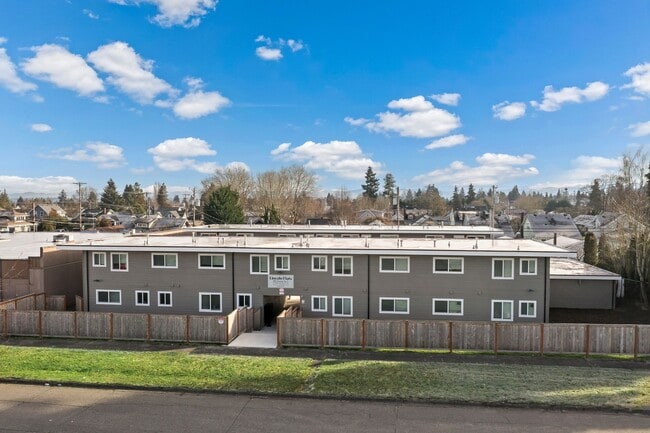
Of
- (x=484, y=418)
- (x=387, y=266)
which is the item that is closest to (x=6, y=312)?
(x=387, y=266)

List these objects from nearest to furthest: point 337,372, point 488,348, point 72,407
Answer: point 72,407, point 337,372, point 488,348

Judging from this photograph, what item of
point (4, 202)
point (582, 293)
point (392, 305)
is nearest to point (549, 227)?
point (582, 293)

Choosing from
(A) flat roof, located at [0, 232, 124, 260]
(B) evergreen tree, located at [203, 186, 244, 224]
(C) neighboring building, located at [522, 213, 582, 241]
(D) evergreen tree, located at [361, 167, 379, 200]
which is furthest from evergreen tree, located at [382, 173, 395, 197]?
(A) flat roof, located at [0, 232, 124, 260]

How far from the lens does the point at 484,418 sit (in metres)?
12.2

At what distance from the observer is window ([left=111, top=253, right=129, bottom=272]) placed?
26.0m

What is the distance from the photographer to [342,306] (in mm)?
24500

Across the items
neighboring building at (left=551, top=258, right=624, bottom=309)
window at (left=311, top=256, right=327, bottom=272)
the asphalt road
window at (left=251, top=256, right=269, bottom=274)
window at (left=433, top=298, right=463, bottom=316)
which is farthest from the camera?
neighboring building at (left=551, top=258, right=624, bottom=309)

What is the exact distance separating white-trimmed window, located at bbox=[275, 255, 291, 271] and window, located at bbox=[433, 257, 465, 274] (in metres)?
7.79

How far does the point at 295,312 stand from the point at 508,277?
435 inches

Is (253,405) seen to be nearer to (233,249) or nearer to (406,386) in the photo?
(406,386)

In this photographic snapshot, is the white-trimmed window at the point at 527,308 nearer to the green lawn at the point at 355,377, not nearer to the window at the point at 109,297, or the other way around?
the green lawn at the point at 355,377

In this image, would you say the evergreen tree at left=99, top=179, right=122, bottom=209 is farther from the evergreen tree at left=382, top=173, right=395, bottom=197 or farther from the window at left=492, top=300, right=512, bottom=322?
the window at left=492, top=300, right=512, bottom=322

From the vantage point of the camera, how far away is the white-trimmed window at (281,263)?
2480cm

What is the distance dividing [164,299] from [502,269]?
18.2 meters
